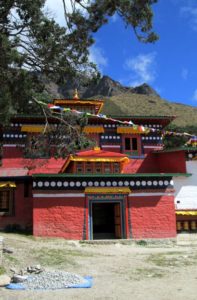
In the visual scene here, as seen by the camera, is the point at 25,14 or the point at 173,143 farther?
the point at 173,143

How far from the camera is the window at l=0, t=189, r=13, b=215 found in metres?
21.9

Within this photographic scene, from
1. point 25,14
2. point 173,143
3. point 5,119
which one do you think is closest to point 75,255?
point 5,119

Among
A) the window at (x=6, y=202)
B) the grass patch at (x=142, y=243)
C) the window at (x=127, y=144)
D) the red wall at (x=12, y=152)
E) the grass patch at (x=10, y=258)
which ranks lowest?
the grass patch at (x=142, y=243)

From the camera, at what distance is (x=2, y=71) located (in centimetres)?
1191

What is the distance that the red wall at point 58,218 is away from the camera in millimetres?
20266

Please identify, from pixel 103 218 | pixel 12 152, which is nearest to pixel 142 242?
pixel 103 218

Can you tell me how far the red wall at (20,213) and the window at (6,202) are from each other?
9.6 inches

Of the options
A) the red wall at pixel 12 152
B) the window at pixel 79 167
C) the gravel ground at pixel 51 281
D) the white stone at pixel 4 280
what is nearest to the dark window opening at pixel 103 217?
the window at pixel 79 167

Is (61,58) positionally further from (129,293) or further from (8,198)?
(8,198)

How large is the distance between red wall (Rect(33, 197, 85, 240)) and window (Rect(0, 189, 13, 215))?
231cm

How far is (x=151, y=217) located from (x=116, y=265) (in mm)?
7872

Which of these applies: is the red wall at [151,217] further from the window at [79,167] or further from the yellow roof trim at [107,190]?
the window at [79,167]

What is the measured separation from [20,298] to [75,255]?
711cm

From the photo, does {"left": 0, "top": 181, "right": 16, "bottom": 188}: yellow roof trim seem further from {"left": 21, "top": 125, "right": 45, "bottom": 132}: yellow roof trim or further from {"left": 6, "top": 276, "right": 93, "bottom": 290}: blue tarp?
{"left": 6, "top": 276, "right": 93, "bottom": 290}: blue tarp
